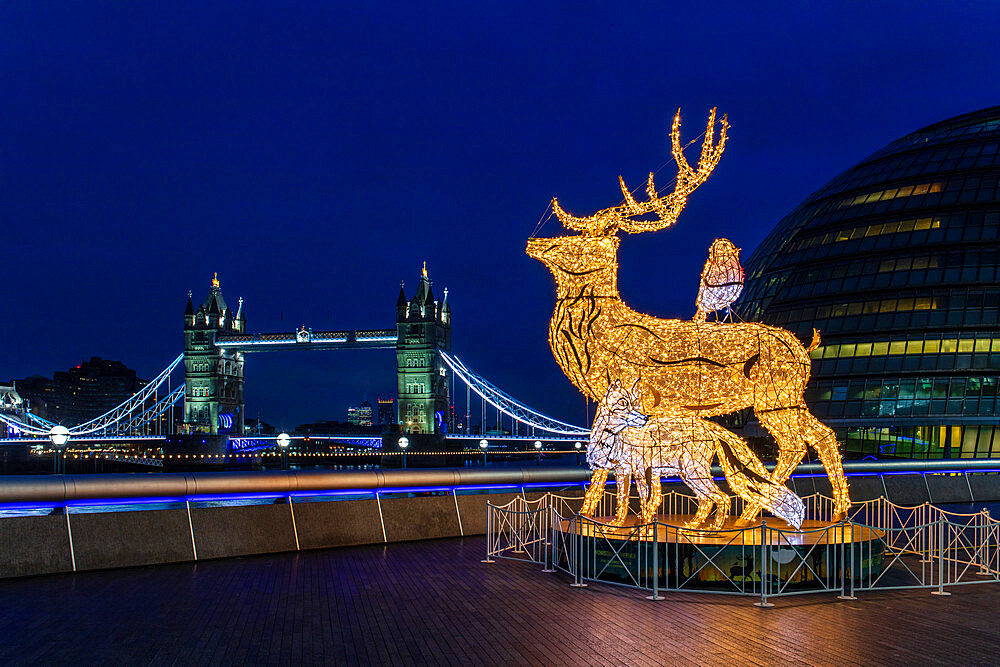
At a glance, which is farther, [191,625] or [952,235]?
[952,235]

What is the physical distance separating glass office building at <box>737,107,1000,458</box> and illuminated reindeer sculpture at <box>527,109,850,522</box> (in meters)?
28.2

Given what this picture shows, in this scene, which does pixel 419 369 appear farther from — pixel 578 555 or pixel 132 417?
pixel 578 555

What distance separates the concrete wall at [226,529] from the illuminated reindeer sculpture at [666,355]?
4.88 metres

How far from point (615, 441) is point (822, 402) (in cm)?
3075

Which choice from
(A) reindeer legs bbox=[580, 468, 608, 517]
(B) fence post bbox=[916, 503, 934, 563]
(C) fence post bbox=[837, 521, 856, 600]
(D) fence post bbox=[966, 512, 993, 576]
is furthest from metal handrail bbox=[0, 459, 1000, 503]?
(D) fence post bbox=[966, 512, 993, 576]

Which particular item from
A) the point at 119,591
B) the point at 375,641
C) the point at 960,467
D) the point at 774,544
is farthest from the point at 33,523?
the point at 960,467

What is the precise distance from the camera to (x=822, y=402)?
40.6 metres

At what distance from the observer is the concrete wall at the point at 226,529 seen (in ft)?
41.4

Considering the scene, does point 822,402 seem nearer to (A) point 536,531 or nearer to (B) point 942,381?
(B) point 942,381

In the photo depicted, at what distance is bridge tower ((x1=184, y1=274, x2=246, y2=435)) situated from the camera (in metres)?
105

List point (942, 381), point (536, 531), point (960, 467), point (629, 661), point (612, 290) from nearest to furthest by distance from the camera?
point (629, 661)
point (612, 290)
point (536, 531)
point (960, 467)
point (942, 381)

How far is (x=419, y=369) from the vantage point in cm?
9838

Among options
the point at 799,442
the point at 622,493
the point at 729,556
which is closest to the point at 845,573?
the point at 729,556

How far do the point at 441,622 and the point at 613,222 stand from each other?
6617 mm
